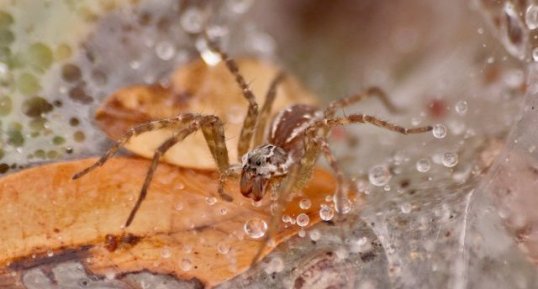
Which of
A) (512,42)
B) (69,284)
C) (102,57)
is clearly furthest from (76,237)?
(512,42)

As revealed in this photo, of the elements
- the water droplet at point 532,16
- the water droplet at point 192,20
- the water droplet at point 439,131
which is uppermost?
the water droplet at point 192,20

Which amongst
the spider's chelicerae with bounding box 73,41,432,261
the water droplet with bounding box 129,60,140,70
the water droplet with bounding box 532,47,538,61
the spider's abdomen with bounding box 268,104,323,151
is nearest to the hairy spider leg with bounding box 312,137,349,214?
the spider's chelicerae with bounding box 73,41,432,261

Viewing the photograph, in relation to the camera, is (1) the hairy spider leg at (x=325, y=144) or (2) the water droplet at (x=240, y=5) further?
(2) the water droplet at (x=240, y=5)

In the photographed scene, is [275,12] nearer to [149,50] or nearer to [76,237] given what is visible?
[149,50]

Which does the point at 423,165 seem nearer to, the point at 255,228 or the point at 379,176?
the point at 379,176

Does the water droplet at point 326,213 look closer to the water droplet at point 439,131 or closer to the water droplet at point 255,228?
the water droplet at point 255,228

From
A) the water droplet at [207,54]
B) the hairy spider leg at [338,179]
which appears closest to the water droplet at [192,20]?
the water droplet at [207,54]
